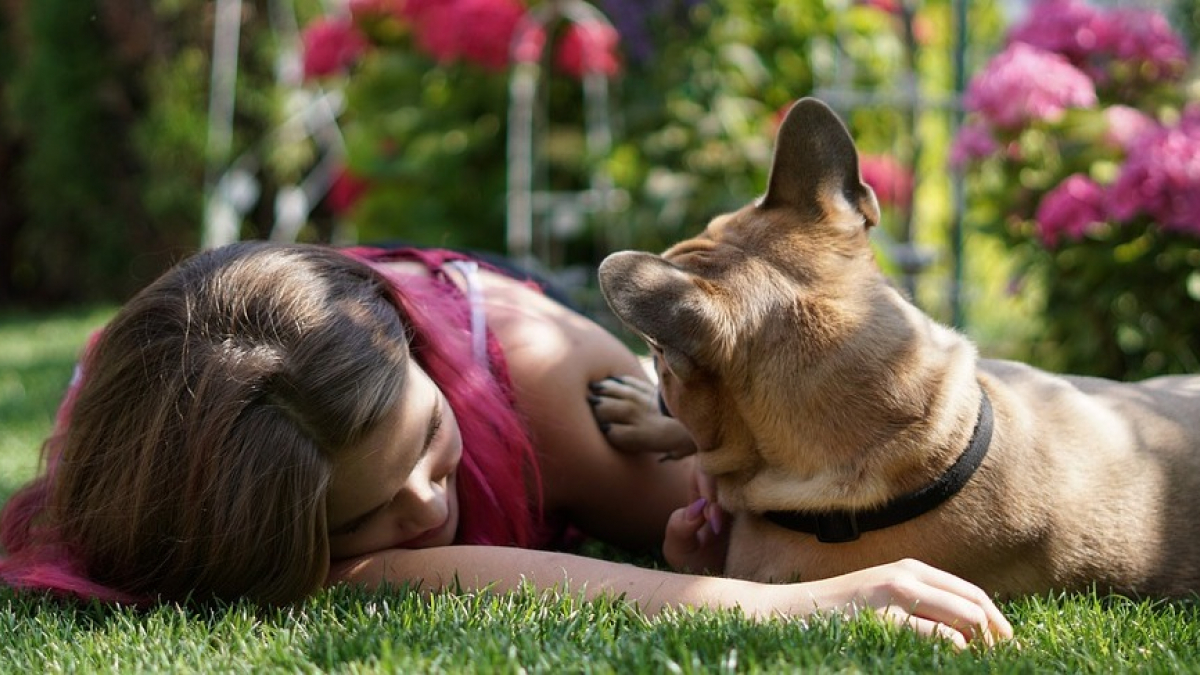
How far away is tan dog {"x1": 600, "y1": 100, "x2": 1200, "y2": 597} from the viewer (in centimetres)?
236

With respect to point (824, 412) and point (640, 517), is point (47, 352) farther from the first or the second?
point (824, 412)

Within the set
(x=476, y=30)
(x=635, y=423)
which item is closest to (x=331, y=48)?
(x=476, y=30)

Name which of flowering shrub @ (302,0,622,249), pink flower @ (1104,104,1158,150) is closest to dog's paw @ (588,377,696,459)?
pink flower @ (1104,104,1158,150)

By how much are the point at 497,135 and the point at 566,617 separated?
21.2ft

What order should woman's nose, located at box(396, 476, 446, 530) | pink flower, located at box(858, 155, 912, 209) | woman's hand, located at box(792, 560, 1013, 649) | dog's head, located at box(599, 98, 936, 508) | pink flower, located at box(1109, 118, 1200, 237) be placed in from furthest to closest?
1. pink flower, located at box(858, 155, 912, 209)
2. pink flower, located at box(1109, 118, 1200, 237)
3. woman's nose, located at box(396, 476, 446, 530)
4. dog's head, located at box(599, 98, 936, 508)
5. woman's hand, located at box(792, 560, 1013, 649)

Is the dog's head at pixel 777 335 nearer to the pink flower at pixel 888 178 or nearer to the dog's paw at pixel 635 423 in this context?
the dog's paw at pixel 635 423

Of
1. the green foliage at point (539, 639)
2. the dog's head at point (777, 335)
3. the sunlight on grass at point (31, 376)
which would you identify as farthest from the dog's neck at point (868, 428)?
the sunlight on grass at point (31, 376)

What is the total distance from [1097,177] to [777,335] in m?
2.84

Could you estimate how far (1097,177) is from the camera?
4.71m

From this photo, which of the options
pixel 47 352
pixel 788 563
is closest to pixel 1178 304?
pixel 788 563

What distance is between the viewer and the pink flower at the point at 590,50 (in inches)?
277

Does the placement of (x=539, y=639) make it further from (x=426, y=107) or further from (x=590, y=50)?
(x=426, y=107)

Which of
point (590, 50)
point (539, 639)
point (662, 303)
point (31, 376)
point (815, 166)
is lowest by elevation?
point (31, 376)

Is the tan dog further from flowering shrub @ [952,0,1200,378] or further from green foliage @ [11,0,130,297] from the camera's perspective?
green foliage @ [11,0,130,297]
